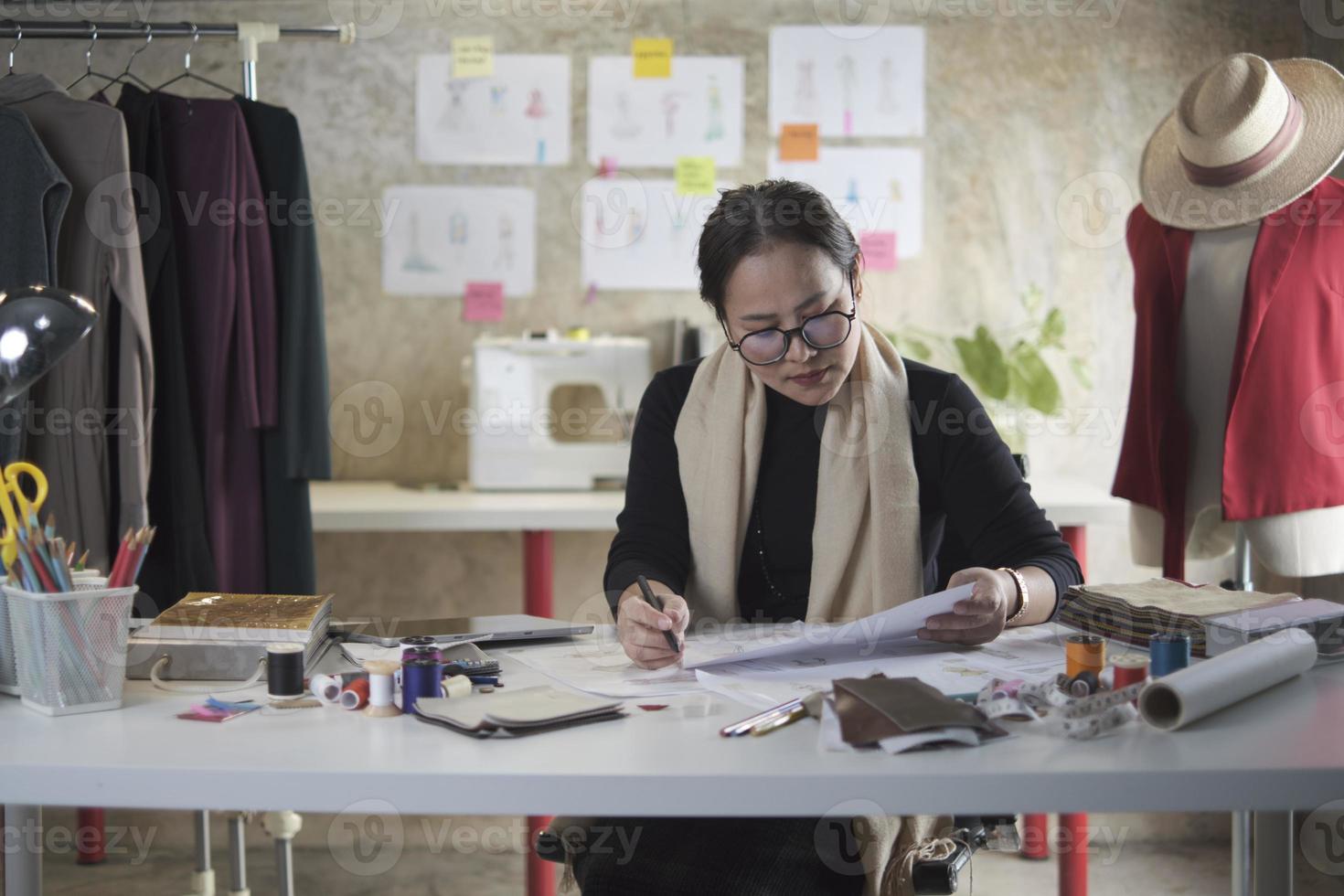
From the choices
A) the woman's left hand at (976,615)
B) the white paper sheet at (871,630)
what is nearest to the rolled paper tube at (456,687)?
the white paper sheet at (871,630)

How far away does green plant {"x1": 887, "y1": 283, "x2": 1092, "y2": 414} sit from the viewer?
310 centimetres

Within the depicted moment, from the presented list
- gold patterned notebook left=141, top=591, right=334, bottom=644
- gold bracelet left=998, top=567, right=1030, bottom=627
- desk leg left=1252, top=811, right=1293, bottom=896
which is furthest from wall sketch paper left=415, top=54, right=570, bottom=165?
desk leg left=1252, top=811, right=1293, bottom=896

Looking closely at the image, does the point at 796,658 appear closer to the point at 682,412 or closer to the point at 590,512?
the point at 682,412

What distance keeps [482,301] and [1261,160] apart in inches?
A: 77.7

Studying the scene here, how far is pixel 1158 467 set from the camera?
8.27 ft

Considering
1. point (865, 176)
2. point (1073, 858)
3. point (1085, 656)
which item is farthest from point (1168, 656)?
point (865, 176)

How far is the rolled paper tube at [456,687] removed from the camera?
130 centimetres

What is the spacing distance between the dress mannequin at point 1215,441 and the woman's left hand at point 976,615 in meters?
1.16

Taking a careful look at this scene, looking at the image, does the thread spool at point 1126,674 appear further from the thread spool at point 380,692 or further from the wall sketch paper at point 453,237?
the wall sketch paper at point 453,237

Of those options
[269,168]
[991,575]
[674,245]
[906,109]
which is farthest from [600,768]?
[906,109]

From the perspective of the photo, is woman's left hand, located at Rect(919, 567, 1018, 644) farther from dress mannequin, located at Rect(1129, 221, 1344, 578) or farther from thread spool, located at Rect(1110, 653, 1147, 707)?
dress mannequin, located at Rect(1129, 221, 1344, 578)

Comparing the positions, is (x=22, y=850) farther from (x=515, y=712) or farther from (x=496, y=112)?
(x=496, y=112)

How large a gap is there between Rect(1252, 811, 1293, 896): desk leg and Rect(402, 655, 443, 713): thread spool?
2.93 ft

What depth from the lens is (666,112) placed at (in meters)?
3.42
